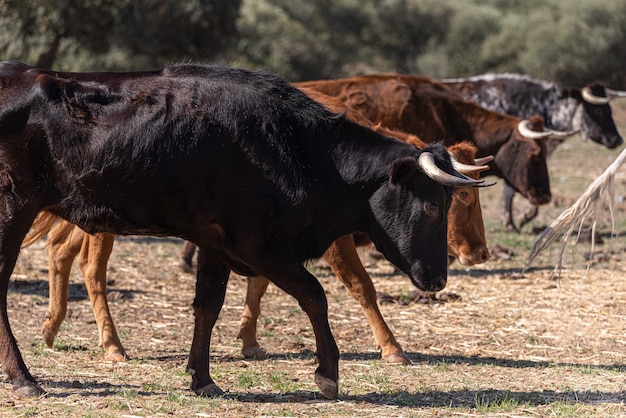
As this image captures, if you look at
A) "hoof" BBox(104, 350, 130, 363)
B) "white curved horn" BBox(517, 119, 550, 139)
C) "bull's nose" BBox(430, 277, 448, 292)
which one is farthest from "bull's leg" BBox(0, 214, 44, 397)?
"white curved horn" BBox(517, 119, 550, 139)

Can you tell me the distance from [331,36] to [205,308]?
3295 cm

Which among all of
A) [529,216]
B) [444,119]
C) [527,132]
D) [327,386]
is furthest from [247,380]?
[529,216]

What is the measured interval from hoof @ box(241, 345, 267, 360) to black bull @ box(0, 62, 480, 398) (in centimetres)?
141

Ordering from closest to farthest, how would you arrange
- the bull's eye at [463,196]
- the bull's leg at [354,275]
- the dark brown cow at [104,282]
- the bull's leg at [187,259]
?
the dark brown cow at [104,282]
the bull's leg at [354,275]
the bull's eye at [463,196]
the bull's leg at [187,259]

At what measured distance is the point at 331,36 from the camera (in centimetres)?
3872

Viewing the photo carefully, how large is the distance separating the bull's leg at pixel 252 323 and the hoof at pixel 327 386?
1.73m

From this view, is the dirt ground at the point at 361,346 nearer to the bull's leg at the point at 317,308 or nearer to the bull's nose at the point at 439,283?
the bull's leg at the point at 317,308

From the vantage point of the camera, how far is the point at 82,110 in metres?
6.16

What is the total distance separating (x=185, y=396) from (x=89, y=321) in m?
2.88

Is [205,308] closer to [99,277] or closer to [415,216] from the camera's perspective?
[415,216]

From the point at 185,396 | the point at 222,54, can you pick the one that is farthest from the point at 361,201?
the point at 222,54

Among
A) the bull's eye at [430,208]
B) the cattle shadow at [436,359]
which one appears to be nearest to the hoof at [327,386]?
the bull's eye at [430,208]

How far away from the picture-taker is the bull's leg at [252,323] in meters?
7.86

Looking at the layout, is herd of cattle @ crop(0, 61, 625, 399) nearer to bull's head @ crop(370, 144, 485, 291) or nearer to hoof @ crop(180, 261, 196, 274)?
bull's head @ crop(370, 144, 485, 291)
